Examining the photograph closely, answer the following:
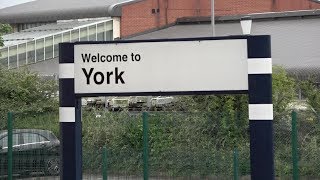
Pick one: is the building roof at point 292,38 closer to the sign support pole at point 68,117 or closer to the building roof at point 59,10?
the building roof at point 59,10

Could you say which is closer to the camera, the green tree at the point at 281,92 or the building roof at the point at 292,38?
the green tree at the point at 281,92

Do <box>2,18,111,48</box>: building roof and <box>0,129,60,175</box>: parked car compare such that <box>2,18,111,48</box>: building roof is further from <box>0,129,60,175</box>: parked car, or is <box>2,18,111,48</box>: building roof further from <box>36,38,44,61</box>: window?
<box>0,129,60,175</box>: parked car

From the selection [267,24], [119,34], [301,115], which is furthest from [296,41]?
[301,115]

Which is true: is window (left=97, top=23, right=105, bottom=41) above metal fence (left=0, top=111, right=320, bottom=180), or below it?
above

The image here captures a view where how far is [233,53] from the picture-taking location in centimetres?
970

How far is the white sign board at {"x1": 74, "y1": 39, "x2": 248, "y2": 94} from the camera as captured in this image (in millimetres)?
9695

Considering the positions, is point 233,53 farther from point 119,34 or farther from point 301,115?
point 119,34

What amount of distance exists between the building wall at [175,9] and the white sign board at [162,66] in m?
45.9

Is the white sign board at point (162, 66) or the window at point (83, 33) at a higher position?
the window at point (83, 33)

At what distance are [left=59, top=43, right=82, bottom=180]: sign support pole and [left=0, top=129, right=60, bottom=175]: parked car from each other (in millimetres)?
4335

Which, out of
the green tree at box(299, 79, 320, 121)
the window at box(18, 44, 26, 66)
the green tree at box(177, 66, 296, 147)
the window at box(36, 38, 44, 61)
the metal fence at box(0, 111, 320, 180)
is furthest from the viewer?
the window at box(36, 38, 44, 61)

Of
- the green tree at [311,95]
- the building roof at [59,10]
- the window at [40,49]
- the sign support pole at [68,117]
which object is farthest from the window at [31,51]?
the sign support pole at [68,117]

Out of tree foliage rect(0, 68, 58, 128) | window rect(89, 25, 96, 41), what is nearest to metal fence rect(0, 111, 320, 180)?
tree foliage rect(0, 68, 58, 128)

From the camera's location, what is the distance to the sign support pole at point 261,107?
9531 mm
